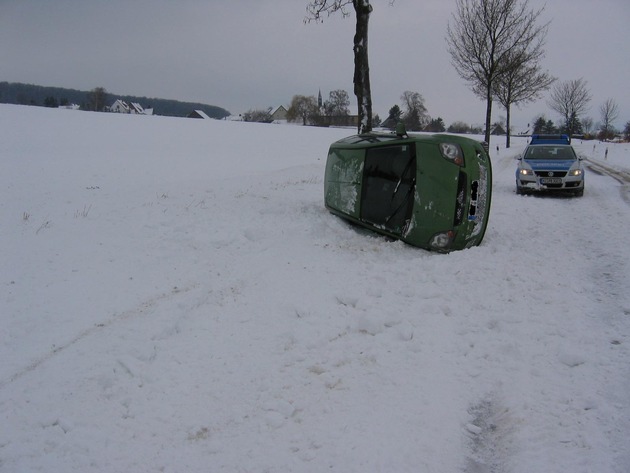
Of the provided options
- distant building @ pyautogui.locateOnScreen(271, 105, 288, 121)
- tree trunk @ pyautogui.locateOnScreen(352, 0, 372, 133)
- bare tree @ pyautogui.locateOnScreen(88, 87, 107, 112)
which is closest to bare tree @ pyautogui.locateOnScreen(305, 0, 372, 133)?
tree trunk @ pyautogui.locateOnScreen(352, 0, 372, 133)

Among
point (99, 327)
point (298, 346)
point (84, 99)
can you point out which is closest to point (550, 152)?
point (298, 346)

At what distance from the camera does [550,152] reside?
44.2 feet

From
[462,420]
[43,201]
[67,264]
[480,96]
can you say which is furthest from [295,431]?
[480,96]

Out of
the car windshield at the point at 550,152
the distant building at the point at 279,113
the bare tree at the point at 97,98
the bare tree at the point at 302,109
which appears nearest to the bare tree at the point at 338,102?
the bare tree at the point at 302,109

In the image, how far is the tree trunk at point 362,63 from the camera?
33.8 ft

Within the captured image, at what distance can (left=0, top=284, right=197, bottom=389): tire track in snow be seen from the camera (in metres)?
3.66

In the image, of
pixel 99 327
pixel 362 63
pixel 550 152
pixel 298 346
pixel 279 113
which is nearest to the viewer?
pixel 298 346

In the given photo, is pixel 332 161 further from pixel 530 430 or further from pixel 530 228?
pixel 530 430

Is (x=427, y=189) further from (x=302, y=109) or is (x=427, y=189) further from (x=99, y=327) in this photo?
(x=302, y=109)

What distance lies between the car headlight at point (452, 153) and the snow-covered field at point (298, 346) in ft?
4.20

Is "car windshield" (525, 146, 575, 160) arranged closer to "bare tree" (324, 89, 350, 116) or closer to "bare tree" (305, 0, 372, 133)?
"bare tree" (305, 0, 372, 133)

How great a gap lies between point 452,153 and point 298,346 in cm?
361

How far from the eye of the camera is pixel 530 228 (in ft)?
25.9

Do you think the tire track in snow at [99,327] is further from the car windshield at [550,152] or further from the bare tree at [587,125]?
the bare tree at [587,125]
